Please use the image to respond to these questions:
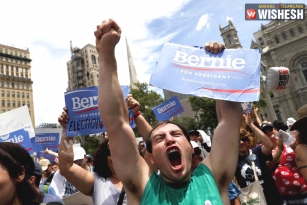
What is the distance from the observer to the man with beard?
161 cm

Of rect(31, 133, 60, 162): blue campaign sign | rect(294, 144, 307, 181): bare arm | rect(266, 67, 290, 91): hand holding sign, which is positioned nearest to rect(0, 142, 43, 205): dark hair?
rect(294, 144, 307, 181): bare arm

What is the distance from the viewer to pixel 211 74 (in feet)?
7.10

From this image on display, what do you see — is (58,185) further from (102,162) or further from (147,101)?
(147,101)

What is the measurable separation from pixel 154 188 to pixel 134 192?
0.14 m

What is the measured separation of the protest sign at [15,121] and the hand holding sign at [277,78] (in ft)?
18.8

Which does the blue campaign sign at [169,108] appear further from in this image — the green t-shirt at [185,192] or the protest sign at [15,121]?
the green t-shirt at [185,192]

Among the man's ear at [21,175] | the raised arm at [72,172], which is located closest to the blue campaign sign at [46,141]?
the raised arm at [72,172]

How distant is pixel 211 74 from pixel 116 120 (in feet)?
3.36

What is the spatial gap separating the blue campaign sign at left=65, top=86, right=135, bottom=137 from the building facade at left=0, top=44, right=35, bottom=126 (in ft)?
235

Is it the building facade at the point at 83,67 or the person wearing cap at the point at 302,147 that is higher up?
the building facade at the point at 83,67

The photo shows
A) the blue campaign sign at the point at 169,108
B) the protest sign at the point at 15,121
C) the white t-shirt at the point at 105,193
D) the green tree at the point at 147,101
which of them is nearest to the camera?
the white t-shirt at the point at 105,193

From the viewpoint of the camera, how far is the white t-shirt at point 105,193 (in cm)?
248

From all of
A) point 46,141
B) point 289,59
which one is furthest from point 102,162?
point 289,59

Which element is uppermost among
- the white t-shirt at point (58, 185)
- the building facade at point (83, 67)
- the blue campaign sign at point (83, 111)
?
the building facade at point (83, 67)
